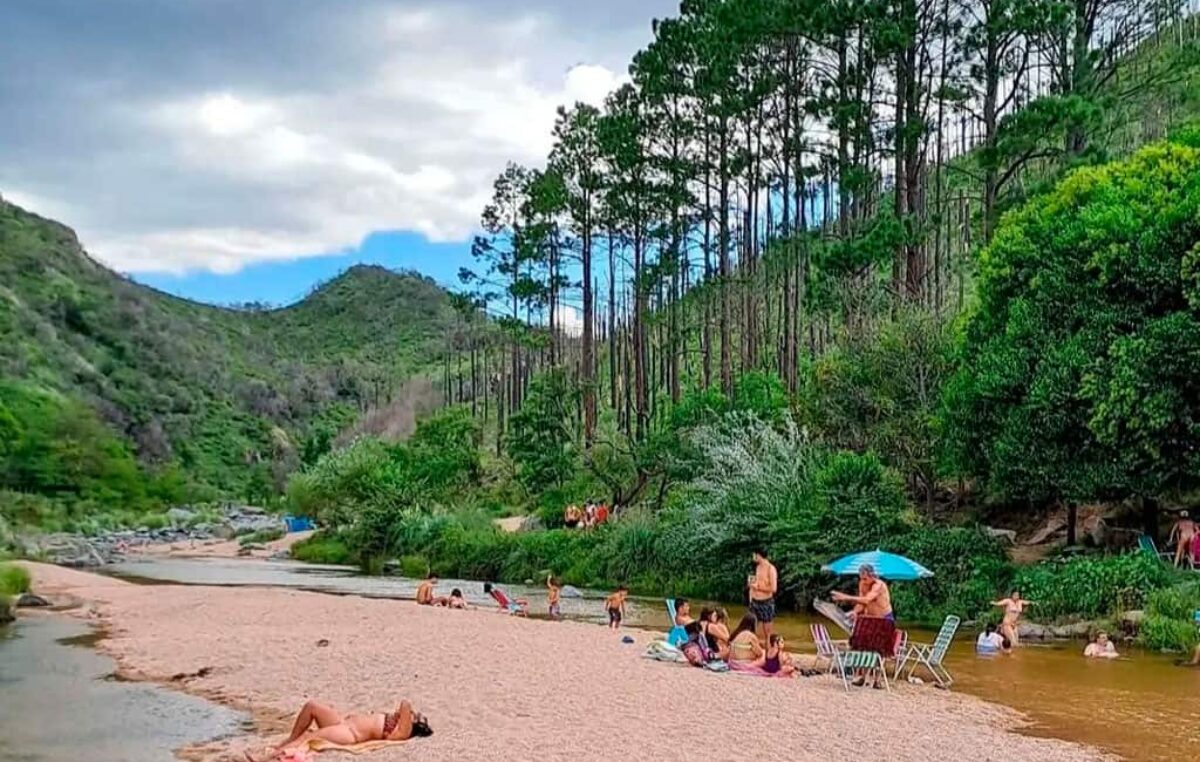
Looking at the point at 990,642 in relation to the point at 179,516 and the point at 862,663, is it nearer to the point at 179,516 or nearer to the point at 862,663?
the point at 862,663

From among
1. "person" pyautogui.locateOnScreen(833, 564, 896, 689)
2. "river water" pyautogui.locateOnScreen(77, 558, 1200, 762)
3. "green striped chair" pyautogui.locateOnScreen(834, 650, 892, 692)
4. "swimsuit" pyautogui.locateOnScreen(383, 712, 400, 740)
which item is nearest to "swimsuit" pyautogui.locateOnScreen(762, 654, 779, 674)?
"green striped chair" pyautogui.locateOnScreen(834, 650, 892, 692)

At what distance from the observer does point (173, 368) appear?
88438 mm

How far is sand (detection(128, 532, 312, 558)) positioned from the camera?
151 feet

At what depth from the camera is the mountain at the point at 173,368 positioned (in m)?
76.0

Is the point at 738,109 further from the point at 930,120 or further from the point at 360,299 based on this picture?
the point at 360,299

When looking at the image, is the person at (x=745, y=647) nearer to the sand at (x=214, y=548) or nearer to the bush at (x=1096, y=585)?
the bush at (x=1096, y=585)

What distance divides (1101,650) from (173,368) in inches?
3310

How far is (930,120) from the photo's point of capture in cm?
3162

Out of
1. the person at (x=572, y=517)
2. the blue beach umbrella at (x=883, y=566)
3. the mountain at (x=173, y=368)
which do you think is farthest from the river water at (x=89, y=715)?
the mountain at (x=173, y=368)

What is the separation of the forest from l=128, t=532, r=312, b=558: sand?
7.74 ft

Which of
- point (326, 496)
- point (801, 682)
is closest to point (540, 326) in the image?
point (326, 496)

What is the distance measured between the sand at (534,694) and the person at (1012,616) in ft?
15.1

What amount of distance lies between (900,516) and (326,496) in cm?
3277

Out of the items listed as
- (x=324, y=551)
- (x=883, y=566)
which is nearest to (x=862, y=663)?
(x=883, y=566)
